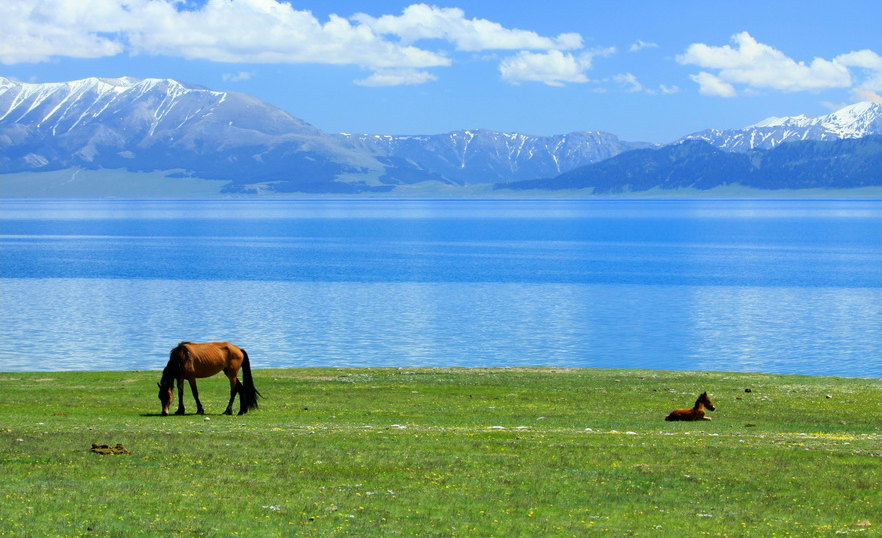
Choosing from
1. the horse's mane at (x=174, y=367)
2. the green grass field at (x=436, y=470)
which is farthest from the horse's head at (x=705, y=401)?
the horse's mane at (x=174, y=367)

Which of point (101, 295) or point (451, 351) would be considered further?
point (101, 295)

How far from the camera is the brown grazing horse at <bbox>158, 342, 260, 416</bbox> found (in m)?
30.1

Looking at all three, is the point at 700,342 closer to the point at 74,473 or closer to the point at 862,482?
the point at 862,482

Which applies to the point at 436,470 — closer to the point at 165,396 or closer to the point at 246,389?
the point at 246,389

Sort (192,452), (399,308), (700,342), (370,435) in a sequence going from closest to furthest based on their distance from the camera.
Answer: (192,452) < (370,435) < (700,342) < (399,308)

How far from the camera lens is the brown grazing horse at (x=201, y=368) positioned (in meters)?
30.1

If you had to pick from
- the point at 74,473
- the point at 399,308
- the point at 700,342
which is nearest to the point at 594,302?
the point at 399,308

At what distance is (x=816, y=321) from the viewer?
86.5 metres

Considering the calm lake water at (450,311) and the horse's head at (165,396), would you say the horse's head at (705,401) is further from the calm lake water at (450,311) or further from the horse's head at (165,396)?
the calm lake water at (450,311)

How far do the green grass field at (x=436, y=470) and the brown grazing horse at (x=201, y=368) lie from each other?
24.8 inches

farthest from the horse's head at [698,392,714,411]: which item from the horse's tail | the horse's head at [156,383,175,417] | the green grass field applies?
the horse's head at [156,383,175,417]

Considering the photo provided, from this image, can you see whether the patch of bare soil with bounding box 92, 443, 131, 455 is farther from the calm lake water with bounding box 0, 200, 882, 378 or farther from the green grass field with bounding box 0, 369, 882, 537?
the calm lake water with bounding box 0, 200, 882, 378

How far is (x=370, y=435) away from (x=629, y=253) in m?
162

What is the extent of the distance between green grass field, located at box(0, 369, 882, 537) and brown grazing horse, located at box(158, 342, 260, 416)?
63 cm
